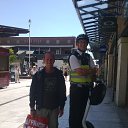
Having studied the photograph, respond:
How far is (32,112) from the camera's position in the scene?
5.99 m

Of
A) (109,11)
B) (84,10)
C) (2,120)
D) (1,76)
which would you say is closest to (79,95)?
(2,120)

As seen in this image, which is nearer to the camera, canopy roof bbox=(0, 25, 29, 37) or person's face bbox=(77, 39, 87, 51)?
person's face bbox=(77, 39, 87, 51)

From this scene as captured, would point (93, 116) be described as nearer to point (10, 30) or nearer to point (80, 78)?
point (80, 78)

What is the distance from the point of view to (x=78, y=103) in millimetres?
6785

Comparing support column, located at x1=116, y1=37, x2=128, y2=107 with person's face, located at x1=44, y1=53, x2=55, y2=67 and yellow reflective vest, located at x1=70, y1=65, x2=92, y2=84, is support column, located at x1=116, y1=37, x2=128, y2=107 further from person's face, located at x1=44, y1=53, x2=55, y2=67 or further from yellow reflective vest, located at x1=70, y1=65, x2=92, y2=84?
person's face, located at x1=44, y1=53, x2=55, y2=67

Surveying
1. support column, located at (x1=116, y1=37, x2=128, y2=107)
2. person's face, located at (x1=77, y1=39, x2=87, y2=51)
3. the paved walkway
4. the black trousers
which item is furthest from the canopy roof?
the black trousers

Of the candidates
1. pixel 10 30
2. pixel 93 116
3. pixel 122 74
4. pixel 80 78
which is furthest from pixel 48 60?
pixel 10 30

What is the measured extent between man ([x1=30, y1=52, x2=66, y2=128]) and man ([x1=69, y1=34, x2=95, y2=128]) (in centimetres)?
67

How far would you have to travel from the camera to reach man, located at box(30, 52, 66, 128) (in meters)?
6.03

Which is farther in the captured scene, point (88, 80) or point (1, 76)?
point (1, 76)

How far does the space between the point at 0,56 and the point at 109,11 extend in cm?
937

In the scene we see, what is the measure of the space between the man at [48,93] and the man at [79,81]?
2.21 feet

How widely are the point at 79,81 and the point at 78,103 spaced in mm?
357

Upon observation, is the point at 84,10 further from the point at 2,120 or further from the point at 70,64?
the point at 70,64
